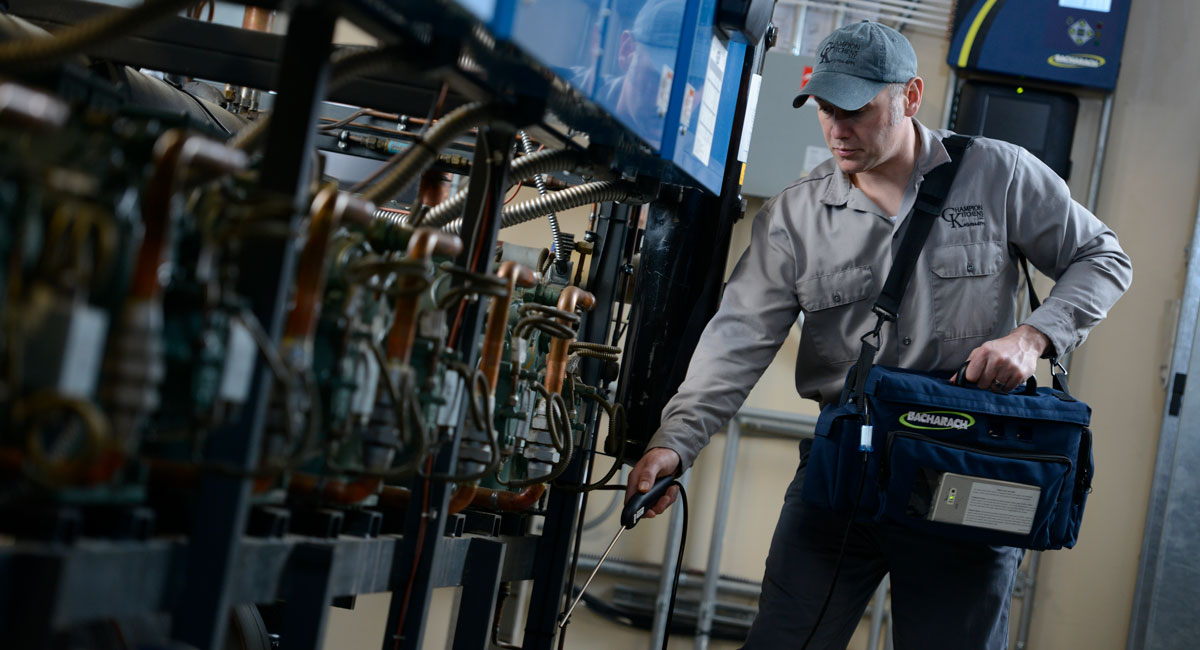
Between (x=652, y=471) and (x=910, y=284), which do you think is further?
(x=910, y=284)

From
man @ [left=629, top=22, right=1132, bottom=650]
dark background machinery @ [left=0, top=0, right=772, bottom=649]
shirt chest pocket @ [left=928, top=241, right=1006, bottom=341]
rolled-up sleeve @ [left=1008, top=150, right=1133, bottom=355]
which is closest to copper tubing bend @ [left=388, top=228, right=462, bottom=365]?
dark background machinery @ [left=0, top=0, right=772, bottom=649]

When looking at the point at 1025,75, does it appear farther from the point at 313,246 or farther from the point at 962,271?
the point at 313,246

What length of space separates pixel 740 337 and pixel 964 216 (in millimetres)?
497

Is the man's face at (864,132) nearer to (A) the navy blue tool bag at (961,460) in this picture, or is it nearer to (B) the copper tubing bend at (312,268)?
(A) the navy blue tool bag at (961,460)

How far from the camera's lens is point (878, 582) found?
215cm

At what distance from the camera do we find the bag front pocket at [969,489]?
189 centimetres

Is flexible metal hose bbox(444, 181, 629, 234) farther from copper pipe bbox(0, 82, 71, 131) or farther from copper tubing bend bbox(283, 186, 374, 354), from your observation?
copper pipe bbox(0, 82, 71, 131)

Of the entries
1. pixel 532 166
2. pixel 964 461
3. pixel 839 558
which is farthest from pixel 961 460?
pixel 532 166

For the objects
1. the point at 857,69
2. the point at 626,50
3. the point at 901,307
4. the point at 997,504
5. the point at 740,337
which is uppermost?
the point at 857,69

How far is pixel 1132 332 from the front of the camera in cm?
394

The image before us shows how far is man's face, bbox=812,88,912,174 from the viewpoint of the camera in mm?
2186

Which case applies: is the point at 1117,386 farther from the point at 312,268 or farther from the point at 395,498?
the point at 312,268

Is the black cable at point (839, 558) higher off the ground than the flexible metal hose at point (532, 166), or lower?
lower

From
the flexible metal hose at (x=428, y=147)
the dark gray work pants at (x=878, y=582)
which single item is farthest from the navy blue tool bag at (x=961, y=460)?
the flexible metal hose at (x=428, y=147)
